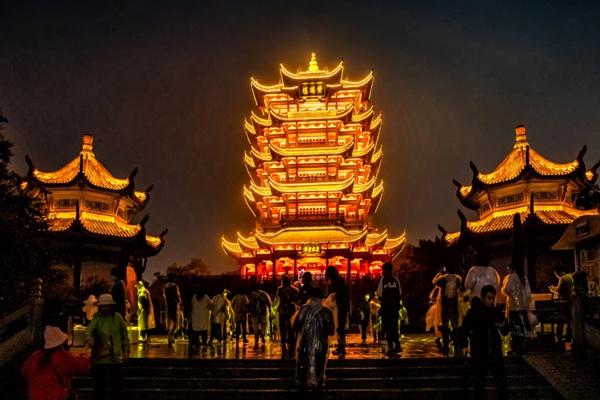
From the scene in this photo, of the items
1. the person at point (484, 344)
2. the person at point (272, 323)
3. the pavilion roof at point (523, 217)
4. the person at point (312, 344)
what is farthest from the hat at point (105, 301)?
the pavilion roof at point (523, 217)

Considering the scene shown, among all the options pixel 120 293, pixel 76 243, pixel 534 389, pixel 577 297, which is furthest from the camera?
pixel 76 243

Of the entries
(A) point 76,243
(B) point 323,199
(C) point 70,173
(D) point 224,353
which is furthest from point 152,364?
(B) point 323,199

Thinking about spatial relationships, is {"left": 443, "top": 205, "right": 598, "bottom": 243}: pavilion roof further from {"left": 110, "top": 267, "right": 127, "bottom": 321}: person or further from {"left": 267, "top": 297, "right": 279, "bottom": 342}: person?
{"left": 110, "top": 267, "right": 127, "bottom": 321}: person

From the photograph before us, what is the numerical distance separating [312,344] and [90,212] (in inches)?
1060

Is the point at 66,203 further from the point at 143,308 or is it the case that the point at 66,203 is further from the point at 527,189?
the point at 527,189

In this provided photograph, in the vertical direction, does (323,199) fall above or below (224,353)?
above

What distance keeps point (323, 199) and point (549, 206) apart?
41.0 feet

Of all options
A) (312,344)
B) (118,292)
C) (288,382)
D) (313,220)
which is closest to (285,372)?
(288,382)

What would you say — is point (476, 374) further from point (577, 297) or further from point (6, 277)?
point (6, 277)

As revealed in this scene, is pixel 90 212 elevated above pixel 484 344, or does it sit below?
above

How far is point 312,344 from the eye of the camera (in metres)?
7.41

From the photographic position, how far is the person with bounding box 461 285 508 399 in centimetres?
709

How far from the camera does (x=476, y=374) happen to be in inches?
279

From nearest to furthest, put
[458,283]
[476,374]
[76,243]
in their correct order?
[476,374], [458,283], [76,243]
